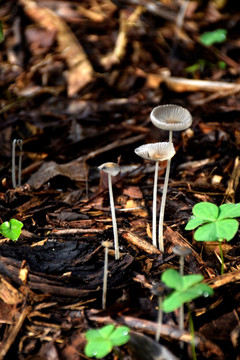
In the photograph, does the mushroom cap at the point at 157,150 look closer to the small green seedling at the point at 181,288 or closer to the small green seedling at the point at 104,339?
the small green seedling at the point at 181,288

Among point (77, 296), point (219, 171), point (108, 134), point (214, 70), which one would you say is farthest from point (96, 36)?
point (77, 296)

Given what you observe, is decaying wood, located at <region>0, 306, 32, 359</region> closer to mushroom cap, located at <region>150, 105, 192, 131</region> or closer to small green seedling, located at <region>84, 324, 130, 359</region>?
small green seedling, located at <region>84, 324, 130, 359</region>

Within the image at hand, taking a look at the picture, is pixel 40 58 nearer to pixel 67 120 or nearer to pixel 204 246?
pixel 67 120

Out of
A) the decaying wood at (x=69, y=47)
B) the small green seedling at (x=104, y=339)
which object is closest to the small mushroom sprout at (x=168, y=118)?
the small green seedling at (x=104, y=339)

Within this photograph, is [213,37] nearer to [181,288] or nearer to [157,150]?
[157,150]

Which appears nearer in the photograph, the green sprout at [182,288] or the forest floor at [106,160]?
the green sprout at [182,288]

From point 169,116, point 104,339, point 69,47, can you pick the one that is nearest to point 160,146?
point 169,116
